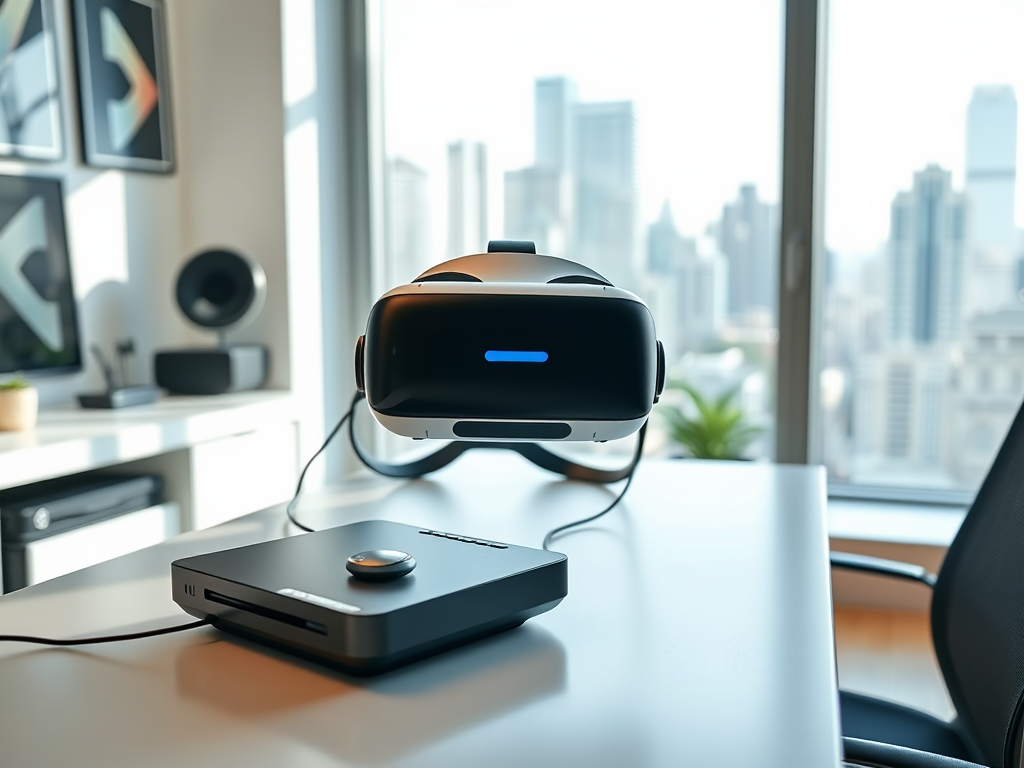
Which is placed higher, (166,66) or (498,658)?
(166,66)

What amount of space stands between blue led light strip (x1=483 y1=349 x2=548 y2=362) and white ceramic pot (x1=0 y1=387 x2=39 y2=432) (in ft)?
6.11

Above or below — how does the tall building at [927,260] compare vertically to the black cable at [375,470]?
above

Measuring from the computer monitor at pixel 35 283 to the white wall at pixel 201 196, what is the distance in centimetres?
14

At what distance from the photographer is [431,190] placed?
365 centimetres

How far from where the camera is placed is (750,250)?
3.26 metres

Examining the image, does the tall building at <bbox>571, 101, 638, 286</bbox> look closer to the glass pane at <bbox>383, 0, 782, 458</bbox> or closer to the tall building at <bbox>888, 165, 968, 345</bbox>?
the glass pane at <bbox>383, 0, 782, 458</bbox>

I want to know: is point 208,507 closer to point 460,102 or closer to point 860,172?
point 460,102

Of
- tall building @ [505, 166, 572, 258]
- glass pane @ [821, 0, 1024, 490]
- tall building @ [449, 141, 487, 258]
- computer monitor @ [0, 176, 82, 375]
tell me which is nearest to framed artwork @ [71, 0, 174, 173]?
computer monitor @ [0, 176, 82, 375]

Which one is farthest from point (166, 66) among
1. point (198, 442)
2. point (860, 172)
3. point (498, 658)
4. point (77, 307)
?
point (498, 658)

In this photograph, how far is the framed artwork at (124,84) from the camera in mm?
3002

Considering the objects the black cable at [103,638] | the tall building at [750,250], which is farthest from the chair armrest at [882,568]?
the tall building at [750,250]

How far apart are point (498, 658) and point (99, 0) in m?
2.87

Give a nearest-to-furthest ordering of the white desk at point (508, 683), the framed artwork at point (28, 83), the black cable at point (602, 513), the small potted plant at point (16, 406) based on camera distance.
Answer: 1. the white desk at point (508, 683)
2. the black cable at point (602, 513)
3. the small potted plant at point (16, 406)
4. the framed artwork at point (28, 83)

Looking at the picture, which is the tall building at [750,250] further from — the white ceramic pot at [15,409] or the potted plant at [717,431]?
the white ceramic pot at [15,409]
